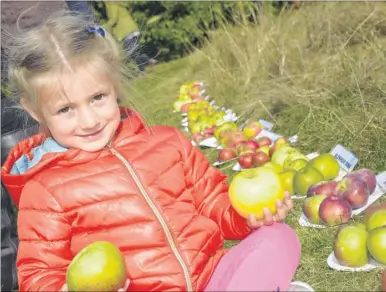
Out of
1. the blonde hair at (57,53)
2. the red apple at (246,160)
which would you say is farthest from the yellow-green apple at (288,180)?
the blonde hair at (57,53)

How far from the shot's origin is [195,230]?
2.46m

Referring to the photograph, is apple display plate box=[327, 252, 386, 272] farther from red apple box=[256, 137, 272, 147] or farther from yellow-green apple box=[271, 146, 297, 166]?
red apple box=[256, 137, 272, 147]

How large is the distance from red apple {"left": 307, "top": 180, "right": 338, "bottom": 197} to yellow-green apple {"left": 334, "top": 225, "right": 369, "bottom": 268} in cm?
72

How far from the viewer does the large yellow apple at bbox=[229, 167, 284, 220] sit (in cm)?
241

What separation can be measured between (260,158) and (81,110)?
8.77 ft

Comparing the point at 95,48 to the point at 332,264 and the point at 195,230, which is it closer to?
the point at 195,230

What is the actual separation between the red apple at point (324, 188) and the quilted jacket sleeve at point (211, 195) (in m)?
1.18

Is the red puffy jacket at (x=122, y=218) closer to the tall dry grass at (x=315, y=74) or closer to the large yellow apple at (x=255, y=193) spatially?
the large yellow apple at (x=255, y=193)

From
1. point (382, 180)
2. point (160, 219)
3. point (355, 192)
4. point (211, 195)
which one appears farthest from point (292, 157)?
point (160, 219)

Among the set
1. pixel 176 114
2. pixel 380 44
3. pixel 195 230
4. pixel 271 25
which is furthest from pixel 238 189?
pixel 176 114

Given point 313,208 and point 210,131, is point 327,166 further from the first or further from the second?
point 210,131

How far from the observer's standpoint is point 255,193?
2418 mm

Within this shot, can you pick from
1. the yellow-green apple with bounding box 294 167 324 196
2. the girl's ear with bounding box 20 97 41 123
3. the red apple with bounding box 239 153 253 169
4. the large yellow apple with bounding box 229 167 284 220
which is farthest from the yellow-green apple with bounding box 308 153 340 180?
the girl's ear with bounding box 20 97 41 123

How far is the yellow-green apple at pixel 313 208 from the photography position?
3.54 m
